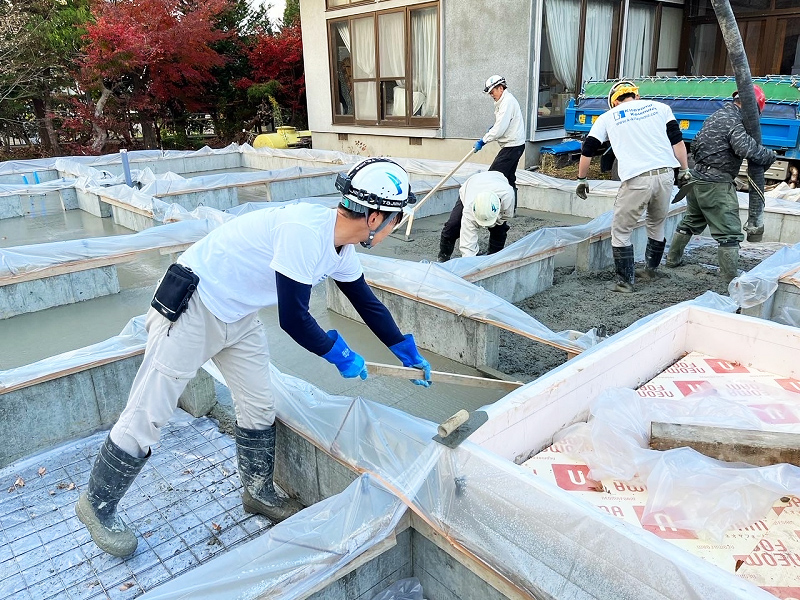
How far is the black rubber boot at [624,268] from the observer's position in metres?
4.84

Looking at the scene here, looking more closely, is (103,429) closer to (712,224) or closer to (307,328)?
(307,328)

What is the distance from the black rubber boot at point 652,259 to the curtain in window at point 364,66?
324 inches

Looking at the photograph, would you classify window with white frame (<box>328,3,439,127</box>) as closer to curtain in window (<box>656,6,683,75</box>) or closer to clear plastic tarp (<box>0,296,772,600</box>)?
curtain in window (<box>656,6,683,75</box>)

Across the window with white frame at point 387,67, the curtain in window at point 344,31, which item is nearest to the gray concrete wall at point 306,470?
the window with white frame at point 387,67

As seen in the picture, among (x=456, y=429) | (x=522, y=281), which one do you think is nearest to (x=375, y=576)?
(x=456, y=429)

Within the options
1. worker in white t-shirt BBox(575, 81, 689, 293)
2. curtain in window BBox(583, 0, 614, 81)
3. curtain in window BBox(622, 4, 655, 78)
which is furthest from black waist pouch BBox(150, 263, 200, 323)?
curtain in window BBox(622, 4, 655, 78)

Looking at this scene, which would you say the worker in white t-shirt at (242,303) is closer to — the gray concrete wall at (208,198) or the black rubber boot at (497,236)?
the black rubber boot at (497,236)

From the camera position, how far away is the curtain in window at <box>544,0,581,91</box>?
958 cm

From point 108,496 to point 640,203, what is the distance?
418 centimetres

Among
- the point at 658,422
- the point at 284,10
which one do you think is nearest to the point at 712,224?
the point at 658,422

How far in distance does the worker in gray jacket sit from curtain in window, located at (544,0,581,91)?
18.7 ft

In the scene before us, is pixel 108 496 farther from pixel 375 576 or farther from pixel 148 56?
pixel 148 56

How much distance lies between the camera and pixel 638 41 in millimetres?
11133

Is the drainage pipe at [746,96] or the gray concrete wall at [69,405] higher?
the drainage pipe at [746,96]
